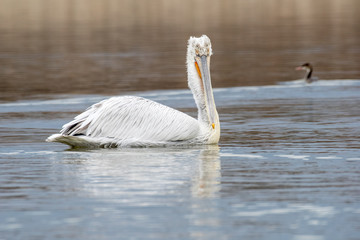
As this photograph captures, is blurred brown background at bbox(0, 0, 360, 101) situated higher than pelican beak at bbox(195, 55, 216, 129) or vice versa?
pelican beak at bbox(195, 55, 216, 129)

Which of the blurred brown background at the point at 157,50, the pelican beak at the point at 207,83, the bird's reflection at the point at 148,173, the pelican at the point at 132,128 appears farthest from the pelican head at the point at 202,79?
the blurred brown background at the point at 157,50

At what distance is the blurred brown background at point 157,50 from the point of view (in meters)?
18.0

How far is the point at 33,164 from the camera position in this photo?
867cm

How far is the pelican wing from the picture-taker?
9.59 meters

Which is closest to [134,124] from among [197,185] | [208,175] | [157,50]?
[208,175]

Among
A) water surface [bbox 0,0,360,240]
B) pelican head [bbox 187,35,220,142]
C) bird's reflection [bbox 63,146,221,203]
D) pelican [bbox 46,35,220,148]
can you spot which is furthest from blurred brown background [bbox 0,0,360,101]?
bird's reflection [bbox 63,146,221,203]

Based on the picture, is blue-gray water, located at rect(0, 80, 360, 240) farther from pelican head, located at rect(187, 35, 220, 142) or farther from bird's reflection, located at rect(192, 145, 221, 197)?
pelican head, located at rect(187, 35, 220, 142)

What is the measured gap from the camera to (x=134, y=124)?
9680 millimetres

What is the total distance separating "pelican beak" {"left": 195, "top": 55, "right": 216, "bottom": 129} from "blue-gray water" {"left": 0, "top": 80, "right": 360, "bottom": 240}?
33cm

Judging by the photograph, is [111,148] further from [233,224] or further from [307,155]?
[233,224]

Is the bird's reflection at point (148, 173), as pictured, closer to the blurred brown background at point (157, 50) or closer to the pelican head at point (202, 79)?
the pelican head at point (202, 79)

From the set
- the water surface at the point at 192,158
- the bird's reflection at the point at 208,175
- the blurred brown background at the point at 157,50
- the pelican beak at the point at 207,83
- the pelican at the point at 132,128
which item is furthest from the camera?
the blurred brown background at the point at 157,50

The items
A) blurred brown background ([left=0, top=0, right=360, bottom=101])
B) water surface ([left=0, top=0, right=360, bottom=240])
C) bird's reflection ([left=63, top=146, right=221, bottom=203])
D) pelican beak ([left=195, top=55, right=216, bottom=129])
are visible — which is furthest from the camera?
blurred brown background ([left=0, top=0, right=360, bottom=101])

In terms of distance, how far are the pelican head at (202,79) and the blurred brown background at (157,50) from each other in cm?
544
